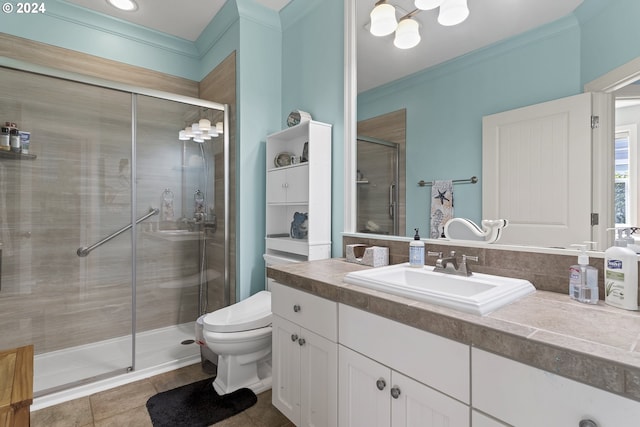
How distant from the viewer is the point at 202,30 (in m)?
2.74

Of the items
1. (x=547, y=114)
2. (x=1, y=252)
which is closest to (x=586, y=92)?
(x=547, y=114)

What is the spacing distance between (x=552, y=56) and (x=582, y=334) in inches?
37.9

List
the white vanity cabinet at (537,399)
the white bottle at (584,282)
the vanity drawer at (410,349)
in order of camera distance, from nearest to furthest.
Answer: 1. the white vanity cabinet at (537,399)
2. the vanity drawer at (410,349)
3. the white bottle at (584,282)

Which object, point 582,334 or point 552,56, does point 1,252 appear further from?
point 552,56

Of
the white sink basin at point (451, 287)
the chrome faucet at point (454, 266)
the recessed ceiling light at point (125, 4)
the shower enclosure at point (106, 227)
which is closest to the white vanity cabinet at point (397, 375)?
the white sink basin at point (451, 287)

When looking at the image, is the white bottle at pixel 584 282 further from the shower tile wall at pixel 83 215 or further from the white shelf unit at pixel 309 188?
the shower tile wall at pixel 83 215

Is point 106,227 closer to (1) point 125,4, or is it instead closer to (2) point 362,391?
(1) point 125,4

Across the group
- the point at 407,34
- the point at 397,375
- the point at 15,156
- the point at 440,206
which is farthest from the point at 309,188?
the point at 15,156

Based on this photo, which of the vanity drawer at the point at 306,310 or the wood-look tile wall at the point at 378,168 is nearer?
the vanity drawer at the point at 306,310

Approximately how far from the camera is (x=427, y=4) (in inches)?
58.4

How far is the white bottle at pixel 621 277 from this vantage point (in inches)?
35.6

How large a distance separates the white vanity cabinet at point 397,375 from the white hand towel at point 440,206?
24.2 inches

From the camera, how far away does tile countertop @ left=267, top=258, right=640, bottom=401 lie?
2.03ft

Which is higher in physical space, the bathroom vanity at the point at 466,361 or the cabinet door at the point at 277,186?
the cabinet door at the point at 277,186
